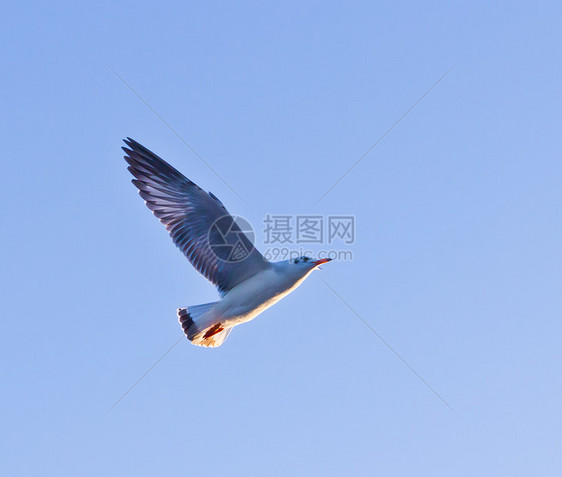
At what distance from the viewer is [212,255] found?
10117mm

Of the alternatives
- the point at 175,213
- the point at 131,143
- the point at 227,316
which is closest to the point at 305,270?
the point at 227,316

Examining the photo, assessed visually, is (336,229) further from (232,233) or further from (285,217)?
(232,233)

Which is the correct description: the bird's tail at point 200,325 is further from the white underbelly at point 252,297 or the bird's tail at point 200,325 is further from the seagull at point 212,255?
the white underbelly at point 252,297

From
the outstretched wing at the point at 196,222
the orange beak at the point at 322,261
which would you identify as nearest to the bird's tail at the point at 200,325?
the outstretched wing at the point at 196,222

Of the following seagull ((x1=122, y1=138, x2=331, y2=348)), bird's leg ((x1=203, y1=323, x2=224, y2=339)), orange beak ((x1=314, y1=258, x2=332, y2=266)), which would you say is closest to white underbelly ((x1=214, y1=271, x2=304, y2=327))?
seagull ((x1=122, y1=138, x2=331, y2=348))

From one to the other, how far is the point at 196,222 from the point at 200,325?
146 cm

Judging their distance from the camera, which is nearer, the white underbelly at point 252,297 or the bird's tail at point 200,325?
the white underbelly at point 252,297

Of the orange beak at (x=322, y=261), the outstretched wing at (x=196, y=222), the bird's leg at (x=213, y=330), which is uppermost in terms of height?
the outstretched wing at (x=196, y=222)

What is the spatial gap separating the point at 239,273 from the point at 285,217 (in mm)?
1610

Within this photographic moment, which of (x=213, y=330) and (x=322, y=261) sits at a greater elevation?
(x=213, y=330)

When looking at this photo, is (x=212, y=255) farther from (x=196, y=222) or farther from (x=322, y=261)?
(x=322, y=261)

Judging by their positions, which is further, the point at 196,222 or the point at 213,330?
the point at 213,330

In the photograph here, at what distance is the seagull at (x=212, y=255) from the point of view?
31.6 ft

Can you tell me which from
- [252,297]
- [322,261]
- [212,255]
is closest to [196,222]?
[212,255]
